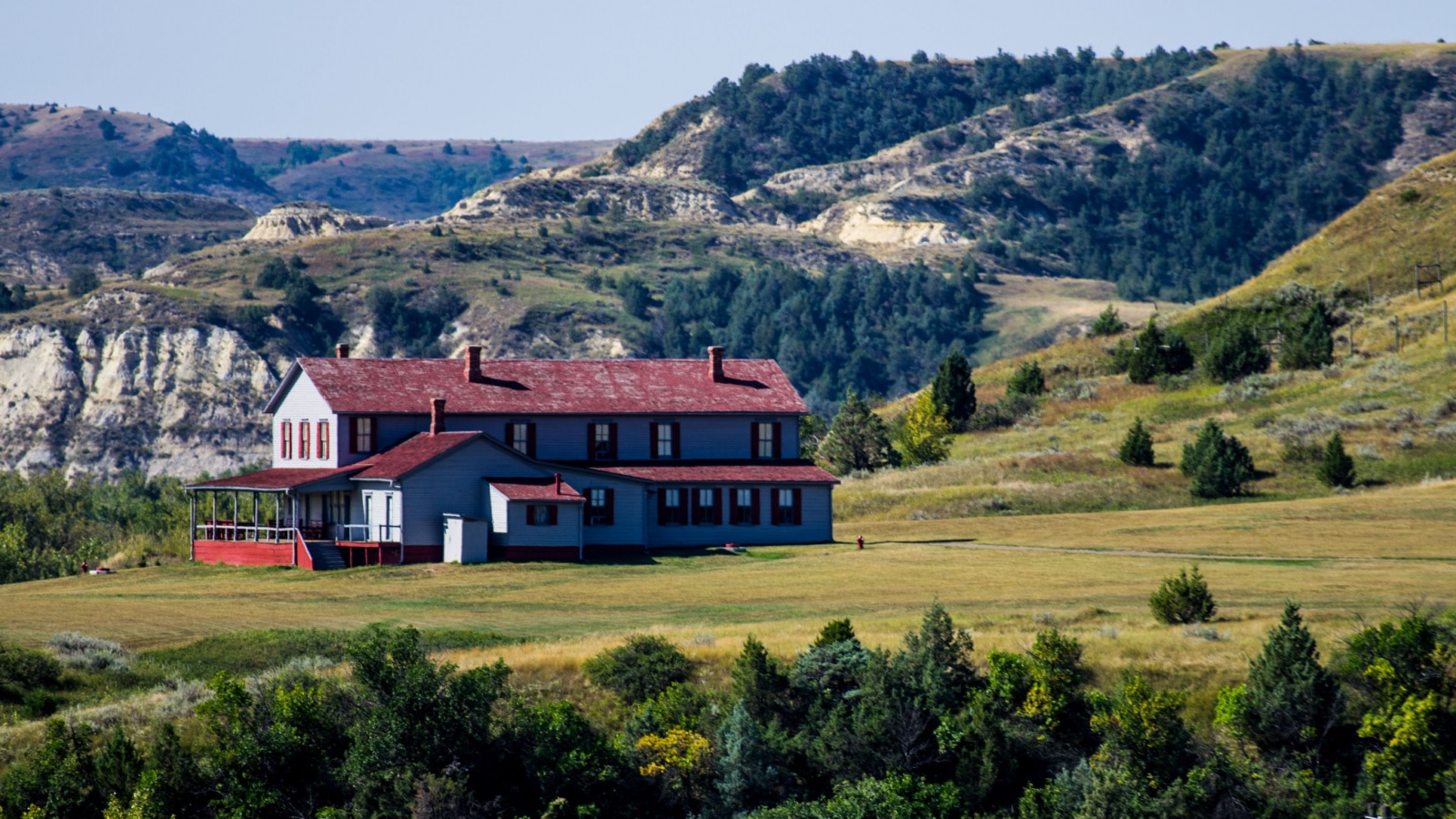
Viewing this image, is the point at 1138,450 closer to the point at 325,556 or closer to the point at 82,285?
the point at 325,556

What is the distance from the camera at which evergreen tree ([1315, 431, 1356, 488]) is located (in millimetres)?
73375

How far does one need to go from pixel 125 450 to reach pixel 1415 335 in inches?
4464

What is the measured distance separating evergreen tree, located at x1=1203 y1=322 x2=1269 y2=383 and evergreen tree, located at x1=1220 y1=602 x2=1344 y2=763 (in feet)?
217

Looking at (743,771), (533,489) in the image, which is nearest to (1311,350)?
(533,489)

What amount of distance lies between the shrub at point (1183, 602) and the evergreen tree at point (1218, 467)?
1362 inches

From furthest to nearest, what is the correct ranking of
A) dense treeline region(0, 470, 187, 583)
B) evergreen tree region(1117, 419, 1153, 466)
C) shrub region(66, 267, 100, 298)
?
shrub region(66, 267, 100, 298), evergreen tree region(1117, 419, 1153, 466), dense treeline region(0, 470, 187, 583)

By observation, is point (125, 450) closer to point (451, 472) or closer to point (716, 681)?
point (451, 472)

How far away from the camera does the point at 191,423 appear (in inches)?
6609

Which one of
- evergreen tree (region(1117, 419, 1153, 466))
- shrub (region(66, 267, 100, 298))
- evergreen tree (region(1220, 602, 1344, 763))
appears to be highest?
shrub (region(66, 267, 100, 298))

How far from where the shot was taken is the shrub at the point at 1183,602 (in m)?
40.6

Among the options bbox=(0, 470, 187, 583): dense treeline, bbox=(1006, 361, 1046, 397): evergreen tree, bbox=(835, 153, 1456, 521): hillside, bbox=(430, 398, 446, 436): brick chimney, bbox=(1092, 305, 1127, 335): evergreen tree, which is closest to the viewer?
bbox=(430, 398, 446, 436): brick chimney

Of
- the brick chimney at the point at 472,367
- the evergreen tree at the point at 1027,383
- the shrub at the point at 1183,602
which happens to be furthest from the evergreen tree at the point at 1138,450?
the shrub at the point at 1183,602

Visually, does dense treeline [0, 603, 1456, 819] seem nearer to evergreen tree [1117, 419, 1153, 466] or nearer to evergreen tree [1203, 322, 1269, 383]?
evergreen tree [1117, 419, 1153, 466]

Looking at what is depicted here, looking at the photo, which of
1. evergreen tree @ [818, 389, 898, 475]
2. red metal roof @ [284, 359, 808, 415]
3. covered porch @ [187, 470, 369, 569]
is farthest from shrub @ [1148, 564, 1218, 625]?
evergreen tree @ [818, 389, 898, 475]
